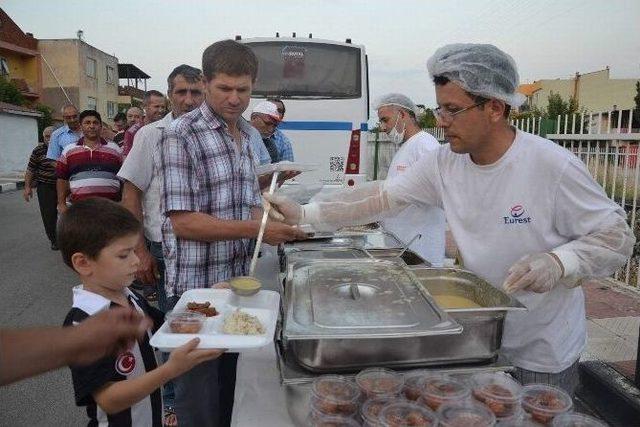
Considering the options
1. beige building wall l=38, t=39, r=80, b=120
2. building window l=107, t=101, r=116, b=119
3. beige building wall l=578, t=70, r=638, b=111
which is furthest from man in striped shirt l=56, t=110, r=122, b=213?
building window l=107, t=101, r=116, b=119

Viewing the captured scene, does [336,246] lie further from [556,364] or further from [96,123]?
[96,123]

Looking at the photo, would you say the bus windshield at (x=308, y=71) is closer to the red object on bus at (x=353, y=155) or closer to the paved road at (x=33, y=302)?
the red object on bus at (x=353, y=155)

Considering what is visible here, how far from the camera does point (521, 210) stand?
1.57 meters

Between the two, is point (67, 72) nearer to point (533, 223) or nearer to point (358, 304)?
point (358, 304)

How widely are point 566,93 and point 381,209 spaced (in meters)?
41.5

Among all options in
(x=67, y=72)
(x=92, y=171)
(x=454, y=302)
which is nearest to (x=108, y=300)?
(x=454, y=302)

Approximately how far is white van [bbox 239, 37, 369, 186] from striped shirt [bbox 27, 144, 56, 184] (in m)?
2.99

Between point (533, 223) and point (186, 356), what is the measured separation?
1.16m

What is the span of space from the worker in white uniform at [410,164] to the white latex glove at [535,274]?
154 centimetres

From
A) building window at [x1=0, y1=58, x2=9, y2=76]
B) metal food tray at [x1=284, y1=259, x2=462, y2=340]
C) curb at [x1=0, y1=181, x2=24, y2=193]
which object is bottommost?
curb at [x1=0, y1=181, x2=24, y2=193]

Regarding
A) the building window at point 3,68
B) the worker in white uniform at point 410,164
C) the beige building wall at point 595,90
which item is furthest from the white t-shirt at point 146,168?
the beige building wall at point 595,90

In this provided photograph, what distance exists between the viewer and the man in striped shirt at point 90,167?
15.0ft

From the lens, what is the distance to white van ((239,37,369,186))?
7.70 m

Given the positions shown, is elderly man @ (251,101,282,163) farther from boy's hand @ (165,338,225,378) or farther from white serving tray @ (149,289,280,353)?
boy's hand @ (165,338,225,378)
